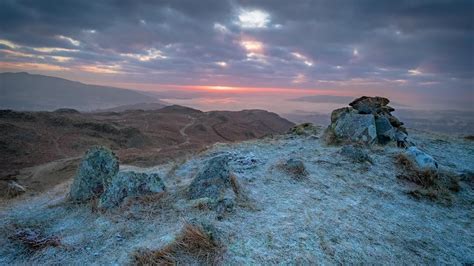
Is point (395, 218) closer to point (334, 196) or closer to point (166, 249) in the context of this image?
point (334, 196)

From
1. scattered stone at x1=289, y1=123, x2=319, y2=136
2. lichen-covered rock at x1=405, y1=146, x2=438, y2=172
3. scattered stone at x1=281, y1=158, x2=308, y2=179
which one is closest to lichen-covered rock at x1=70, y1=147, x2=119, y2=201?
scattered stone at x1=281, y1=158, x2=308, y2=179

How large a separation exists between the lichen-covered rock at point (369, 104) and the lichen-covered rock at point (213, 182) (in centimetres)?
1058

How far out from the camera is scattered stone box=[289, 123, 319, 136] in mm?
18984

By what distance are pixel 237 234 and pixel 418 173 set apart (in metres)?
7.63

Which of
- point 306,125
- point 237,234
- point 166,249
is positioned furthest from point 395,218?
point 306,125

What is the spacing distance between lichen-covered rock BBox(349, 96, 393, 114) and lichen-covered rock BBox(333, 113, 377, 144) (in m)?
1.08

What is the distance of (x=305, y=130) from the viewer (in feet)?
64.1

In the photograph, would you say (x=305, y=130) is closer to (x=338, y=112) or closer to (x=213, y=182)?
(x=338, y=112)

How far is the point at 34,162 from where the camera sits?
27109 millimetres

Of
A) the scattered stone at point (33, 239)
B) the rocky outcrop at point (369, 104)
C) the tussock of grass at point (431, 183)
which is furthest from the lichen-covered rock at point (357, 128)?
the scattered stone at point (33, 239)

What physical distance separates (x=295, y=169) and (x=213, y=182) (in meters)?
3.39

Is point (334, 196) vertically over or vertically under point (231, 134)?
over

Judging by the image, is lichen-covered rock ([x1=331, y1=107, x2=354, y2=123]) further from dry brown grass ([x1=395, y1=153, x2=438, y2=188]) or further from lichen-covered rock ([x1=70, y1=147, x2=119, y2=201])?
lichen-covered rock ([x1=70, y1=147, x2=119, y2=201])

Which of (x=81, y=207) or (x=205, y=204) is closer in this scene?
(x=205, y=204)
